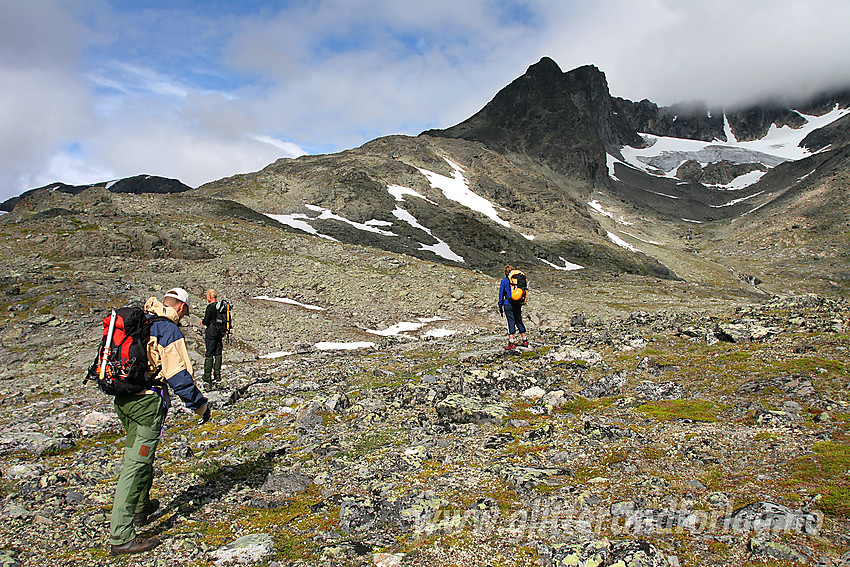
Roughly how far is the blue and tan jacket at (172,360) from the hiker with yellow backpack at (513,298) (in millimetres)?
13511

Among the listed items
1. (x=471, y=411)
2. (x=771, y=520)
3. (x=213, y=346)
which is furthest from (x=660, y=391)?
(x=213, y=346)

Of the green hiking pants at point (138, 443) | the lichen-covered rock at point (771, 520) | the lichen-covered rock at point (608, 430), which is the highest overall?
the green hiking pants at point (138, 443)

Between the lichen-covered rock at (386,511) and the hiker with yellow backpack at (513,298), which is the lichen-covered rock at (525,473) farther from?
the hiker with yellow backpack at (513,298)

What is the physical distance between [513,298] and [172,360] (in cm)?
1404

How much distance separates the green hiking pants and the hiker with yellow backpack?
1393 centimetres

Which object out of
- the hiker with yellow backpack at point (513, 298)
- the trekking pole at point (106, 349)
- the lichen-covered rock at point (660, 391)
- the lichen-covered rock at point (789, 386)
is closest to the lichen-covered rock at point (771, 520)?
the lichen-covered rock at point (789, 386)

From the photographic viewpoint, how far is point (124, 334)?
6.64 m

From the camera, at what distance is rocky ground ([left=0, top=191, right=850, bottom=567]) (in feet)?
19.1

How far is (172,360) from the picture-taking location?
274 inches

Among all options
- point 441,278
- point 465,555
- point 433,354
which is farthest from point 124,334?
point 441,278

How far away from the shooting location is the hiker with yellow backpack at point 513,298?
18734 mm

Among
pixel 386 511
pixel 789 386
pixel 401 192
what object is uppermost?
pixel 401 192

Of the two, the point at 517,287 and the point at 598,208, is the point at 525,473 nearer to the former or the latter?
the point at 517,287

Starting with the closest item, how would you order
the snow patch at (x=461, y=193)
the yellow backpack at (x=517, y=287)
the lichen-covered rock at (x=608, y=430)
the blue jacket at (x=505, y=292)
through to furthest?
the lichen-covered rock at (x=608, y=430) < the yellow backpack at (x=517, y=287) < the blue jacket at (x=505, y=292) < the snow patch at (x=461, y=193)
